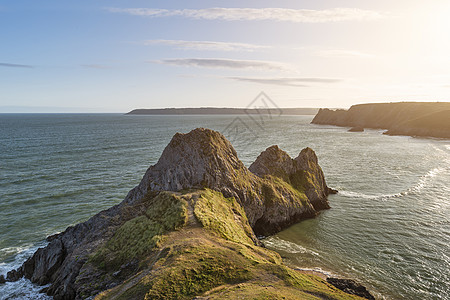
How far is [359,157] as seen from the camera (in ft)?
317

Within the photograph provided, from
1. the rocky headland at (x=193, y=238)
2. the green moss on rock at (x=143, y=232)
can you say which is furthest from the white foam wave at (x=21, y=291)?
the green moss on rock at (x=143, y=232)

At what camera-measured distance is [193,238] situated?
25984mm

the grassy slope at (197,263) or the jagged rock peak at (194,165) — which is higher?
the jagged rock peak at (194,165)

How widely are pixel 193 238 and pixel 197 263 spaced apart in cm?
507

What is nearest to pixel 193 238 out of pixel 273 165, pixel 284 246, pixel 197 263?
pixel 197 263

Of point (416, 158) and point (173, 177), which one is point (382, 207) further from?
point (416, 158)

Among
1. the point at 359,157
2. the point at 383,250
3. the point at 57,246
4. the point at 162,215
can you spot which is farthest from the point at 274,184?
the point at 359,157

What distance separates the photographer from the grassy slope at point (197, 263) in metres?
18.4

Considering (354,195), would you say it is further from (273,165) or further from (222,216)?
(222,216)

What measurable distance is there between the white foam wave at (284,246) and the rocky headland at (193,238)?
8.28 feet

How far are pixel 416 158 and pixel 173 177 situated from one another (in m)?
98.4

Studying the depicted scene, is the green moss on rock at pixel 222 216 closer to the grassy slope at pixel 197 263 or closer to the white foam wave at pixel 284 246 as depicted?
the grassy slope at pixel 197 263

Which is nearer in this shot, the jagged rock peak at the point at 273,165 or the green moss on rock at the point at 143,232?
the green moss on rock at the point at 143,232

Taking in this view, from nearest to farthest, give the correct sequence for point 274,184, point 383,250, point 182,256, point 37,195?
point 182,256 → point 383,250 → point 274,184 → point 37,195
